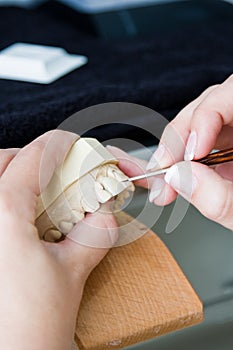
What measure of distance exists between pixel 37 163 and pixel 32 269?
8 cm

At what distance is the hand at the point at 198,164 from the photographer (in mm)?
429

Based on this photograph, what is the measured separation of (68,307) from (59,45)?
26.3 inches

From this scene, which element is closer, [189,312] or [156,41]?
[189,312]

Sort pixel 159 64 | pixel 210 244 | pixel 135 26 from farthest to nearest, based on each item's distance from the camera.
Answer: pixel 135 26 → pixel 159 64 → pixel 210 244

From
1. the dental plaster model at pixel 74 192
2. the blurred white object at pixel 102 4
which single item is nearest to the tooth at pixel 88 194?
the dental plaster model at pixel 74 192

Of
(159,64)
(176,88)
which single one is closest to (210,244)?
(176,88)

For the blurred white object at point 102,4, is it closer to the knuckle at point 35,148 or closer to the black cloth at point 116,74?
the black cloth at point 116,74

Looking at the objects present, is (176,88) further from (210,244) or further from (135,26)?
(135,26)

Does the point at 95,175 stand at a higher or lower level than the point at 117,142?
higher

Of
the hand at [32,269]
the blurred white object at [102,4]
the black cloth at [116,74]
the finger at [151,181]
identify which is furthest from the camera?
the blurred white object at [102,4]

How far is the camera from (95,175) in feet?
1.50

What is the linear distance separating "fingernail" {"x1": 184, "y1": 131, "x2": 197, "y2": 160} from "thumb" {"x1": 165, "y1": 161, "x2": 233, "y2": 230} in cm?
2

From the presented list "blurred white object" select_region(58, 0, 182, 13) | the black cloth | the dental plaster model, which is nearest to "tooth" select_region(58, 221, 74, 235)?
the dental plaster model

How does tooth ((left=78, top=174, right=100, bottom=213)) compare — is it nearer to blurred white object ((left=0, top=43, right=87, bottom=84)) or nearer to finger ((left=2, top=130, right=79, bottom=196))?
finger ((left=2, top=130, right=79, bottom=196))
